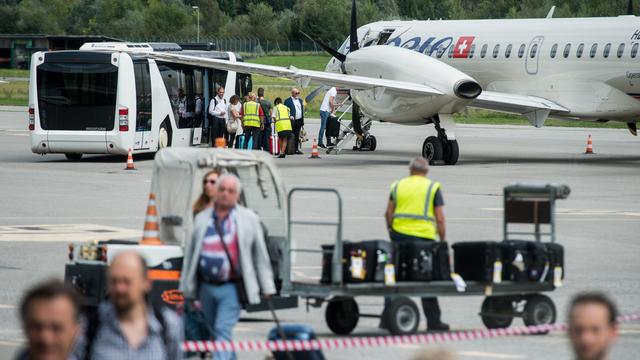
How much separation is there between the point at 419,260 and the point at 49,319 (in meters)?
6.78

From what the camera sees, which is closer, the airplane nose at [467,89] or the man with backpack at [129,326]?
the man with backpack at [129,326]

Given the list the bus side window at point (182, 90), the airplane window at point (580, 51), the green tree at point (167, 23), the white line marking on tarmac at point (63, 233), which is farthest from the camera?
the green tree at point (167, 23)

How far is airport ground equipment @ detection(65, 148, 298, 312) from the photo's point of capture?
1142cm

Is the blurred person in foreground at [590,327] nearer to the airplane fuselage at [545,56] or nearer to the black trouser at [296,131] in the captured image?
the airplane fuselage at [545,56]

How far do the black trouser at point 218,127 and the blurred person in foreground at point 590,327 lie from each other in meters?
30.9

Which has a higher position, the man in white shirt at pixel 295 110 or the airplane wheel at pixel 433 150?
the man in white shirt at pixel 295 110

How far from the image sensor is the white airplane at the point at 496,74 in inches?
1262

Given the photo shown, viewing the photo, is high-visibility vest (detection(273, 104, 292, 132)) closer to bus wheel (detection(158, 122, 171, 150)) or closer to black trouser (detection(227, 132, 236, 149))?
black trouser (detection(227, 132, 236, 149))

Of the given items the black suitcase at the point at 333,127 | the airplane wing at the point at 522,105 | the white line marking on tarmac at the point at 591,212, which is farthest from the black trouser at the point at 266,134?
the white line marking on tarmac at the point at 591,212

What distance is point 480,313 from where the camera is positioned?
12367 millimetres

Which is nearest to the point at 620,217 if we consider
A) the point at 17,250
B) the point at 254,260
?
the point at 17,250

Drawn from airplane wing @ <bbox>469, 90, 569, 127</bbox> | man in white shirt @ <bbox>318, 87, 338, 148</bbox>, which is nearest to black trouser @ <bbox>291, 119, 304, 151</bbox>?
man in white shirt @ <bbox>318, 87, 338, 148</bbox>

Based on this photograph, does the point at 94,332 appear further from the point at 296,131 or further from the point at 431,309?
the point at 296,131

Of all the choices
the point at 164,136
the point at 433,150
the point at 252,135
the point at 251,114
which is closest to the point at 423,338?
the point at 433,150
